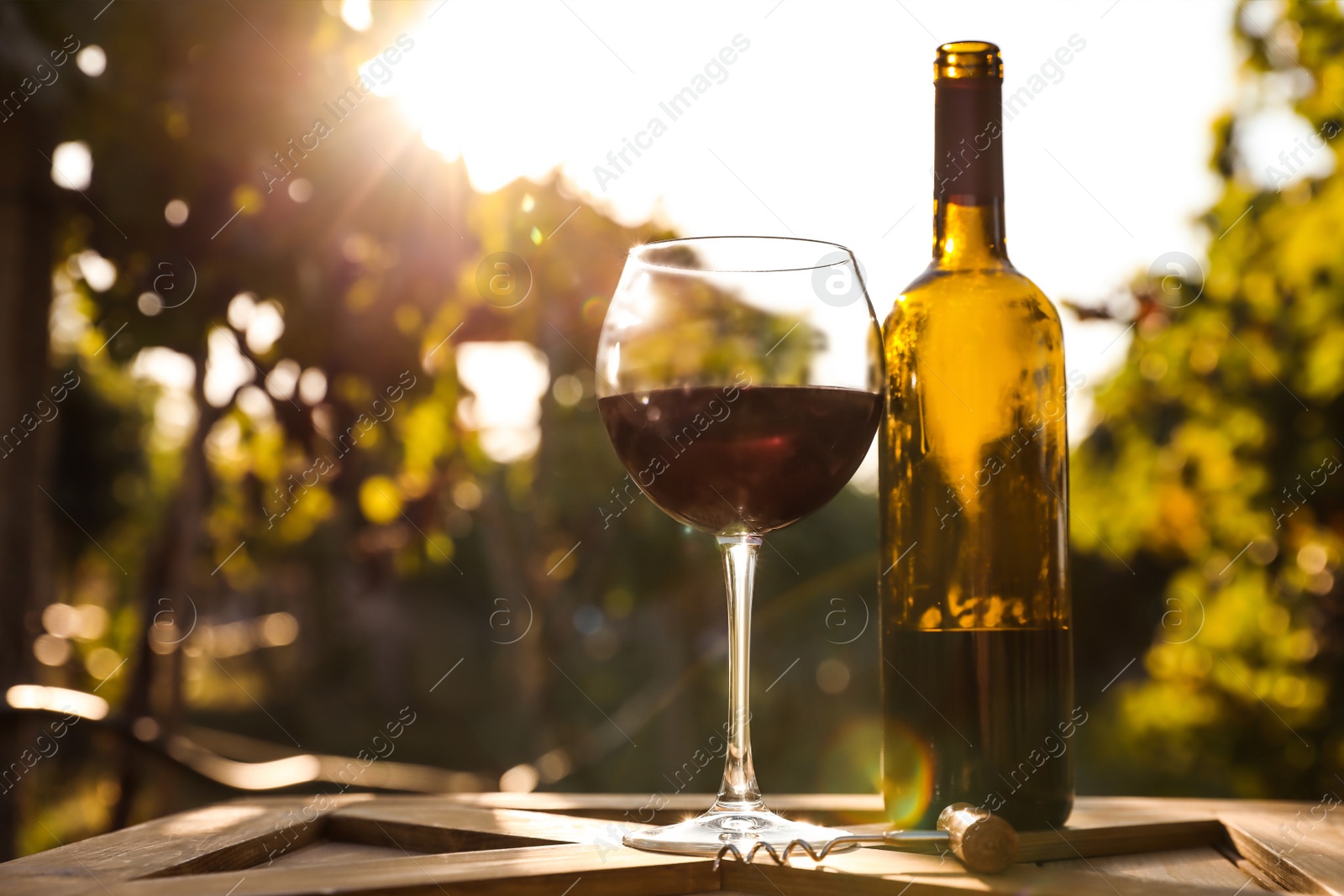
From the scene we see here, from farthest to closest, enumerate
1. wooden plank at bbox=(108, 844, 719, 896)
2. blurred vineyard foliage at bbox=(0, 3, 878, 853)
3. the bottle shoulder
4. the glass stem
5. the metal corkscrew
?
blurred vineyard foliage at bbox=(0, 3, 878, 853) < the bottle shoulder < the glass stem < the metal corkscrew < wooden plank at bbox=(108, 844, 719, 896)

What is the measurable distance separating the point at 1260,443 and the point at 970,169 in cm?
267

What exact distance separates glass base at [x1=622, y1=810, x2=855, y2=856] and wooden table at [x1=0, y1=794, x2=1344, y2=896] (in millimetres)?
27

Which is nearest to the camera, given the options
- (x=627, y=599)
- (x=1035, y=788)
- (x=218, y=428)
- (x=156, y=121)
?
(x=1035, y=788)

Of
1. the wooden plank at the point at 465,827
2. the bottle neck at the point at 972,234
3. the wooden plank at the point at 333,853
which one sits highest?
the bottle neck at the point at 972,234

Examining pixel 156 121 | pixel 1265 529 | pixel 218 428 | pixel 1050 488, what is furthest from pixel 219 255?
pixel 1265 529

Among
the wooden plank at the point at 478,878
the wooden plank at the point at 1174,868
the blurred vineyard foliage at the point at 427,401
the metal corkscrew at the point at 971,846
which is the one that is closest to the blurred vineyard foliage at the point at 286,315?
the blurred vineyard foliage at the point at 427,401

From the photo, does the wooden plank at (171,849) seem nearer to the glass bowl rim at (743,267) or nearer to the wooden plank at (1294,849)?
the glass bowl rim at (743,267)

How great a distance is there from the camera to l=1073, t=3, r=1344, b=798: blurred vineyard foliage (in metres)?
3.25

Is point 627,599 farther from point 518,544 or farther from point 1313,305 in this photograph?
point 1313,305

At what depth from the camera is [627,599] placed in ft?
18.6

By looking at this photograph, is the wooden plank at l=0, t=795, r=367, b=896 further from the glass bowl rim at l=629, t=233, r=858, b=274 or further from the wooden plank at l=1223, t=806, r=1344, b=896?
the wooden plank at l=1223, t=806, r=1344, b=896

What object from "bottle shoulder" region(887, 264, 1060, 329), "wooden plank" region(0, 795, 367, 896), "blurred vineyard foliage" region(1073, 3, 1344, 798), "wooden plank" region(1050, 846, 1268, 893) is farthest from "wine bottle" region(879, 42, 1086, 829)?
"blurred vineyard foliage" region(1073, 3, 1344, 798)

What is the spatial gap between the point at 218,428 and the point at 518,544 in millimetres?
1523

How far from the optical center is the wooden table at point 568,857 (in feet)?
2.68
